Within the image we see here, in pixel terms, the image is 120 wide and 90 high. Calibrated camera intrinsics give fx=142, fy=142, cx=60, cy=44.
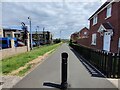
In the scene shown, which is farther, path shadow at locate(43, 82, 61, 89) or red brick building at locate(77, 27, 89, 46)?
red brick building at locate(77, 27, 89, 46)

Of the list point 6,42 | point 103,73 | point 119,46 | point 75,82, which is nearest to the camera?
point 75,82

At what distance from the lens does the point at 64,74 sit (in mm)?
5426

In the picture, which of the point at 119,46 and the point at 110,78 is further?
the point at 119,46

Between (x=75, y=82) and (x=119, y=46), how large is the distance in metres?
8.29

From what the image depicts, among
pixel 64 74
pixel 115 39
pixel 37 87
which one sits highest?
pixel 115 39

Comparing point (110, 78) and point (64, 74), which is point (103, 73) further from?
point (64, 74)

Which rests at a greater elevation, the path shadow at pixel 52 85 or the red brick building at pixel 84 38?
the red brick building at pixel 84 38

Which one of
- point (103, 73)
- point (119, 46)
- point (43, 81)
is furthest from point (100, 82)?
point (119, 46)

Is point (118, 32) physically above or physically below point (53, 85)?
above

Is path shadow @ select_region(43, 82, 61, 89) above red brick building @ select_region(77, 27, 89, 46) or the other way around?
the other way around

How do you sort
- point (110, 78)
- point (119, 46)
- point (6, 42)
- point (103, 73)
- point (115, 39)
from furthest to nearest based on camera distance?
1. point (6, 42)
2. point (115, 39)
3. point (119, 46)
4. point (103, 73)
5. point (110, 78)

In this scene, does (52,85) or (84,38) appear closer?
(52,85)

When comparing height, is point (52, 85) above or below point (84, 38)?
below

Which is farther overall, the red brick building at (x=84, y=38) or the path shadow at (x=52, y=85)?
the red brick building at (x=84, y=38)
